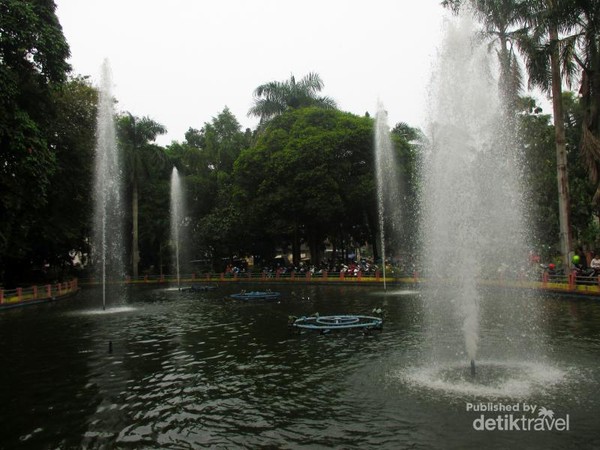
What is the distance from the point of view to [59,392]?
9938 millimetres

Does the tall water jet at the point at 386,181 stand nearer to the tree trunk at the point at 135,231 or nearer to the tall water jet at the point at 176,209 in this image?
the tall water jet at the point at 176,209

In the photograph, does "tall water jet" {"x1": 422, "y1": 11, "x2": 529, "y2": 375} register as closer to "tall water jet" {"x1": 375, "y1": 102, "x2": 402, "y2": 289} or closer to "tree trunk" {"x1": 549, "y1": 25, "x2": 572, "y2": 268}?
"tree trunk" {"x1": 549, "y1": 25, "x2": 572, "y2": 268}

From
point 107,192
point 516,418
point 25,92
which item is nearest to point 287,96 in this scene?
point 107,192

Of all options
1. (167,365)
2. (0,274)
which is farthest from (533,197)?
(0,274)

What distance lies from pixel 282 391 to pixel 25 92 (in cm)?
2362

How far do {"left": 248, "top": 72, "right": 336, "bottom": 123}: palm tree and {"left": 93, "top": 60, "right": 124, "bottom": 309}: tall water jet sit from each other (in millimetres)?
14692

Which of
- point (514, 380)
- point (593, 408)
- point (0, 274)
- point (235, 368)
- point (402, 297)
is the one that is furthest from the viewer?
point (0, 274)

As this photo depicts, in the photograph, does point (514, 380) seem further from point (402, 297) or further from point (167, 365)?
point (402, 297)

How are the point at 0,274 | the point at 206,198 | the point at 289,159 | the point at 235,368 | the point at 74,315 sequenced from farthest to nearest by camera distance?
1. the point at 206,198
2. the point at 289,159
3. the point at 0,274
4. the point at 74,315
5. the point at 235,368

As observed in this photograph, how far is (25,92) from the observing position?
25.4 m

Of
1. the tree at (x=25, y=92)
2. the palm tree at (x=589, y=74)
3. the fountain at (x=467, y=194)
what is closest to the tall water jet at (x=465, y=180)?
the fountain at (x=467, y=194)

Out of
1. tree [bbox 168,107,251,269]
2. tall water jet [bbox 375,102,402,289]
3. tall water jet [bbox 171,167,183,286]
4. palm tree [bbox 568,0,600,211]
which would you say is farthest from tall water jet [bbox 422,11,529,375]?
tall water jet [bbox 171,167,183,286]

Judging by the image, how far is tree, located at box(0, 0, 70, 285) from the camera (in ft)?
67.5

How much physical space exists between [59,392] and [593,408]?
10.0m
